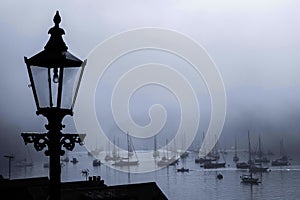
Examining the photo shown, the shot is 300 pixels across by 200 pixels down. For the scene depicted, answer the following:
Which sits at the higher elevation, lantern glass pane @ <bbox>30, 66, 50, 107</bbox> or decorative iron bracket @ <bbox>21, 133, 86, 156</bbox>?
lantern glass pane @ <bbox>30, 66, 50, 107</bbox>

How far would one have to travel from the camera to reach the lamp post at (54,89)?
3592mm

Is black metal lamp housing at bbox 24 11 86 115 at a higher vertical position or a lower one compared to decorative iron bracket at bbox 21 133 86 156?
higher

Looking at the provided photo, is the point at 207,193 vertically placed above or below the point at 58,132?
below

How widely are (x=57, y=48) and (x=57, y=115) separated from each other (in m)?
0.64

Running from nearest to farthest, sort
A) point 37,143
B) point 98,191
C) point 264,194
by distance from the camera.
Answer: point 37,143, point 98,191, point 264,194

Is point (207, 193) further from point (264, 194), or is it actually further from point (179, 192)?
point (264, 194)

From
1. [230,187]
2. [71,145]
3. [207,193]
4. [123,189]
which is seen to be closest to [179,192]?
[207,193]

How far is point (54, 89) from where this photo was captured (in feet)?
11.8

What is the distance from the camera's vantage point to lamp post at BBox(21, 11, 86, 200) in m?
3.59

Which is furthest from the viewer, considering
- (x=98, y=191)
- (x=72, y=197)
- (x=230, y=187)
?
(x=230, y=187)

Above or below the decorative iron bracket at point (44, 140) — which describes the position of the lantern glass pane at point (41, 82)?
above

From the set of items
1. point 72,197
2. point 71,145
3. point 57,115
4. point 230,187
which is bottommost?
point 230,187

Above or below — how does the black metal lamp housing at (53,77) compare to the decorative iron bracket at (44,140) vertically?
above

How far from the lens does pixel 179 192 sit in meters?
75.5
